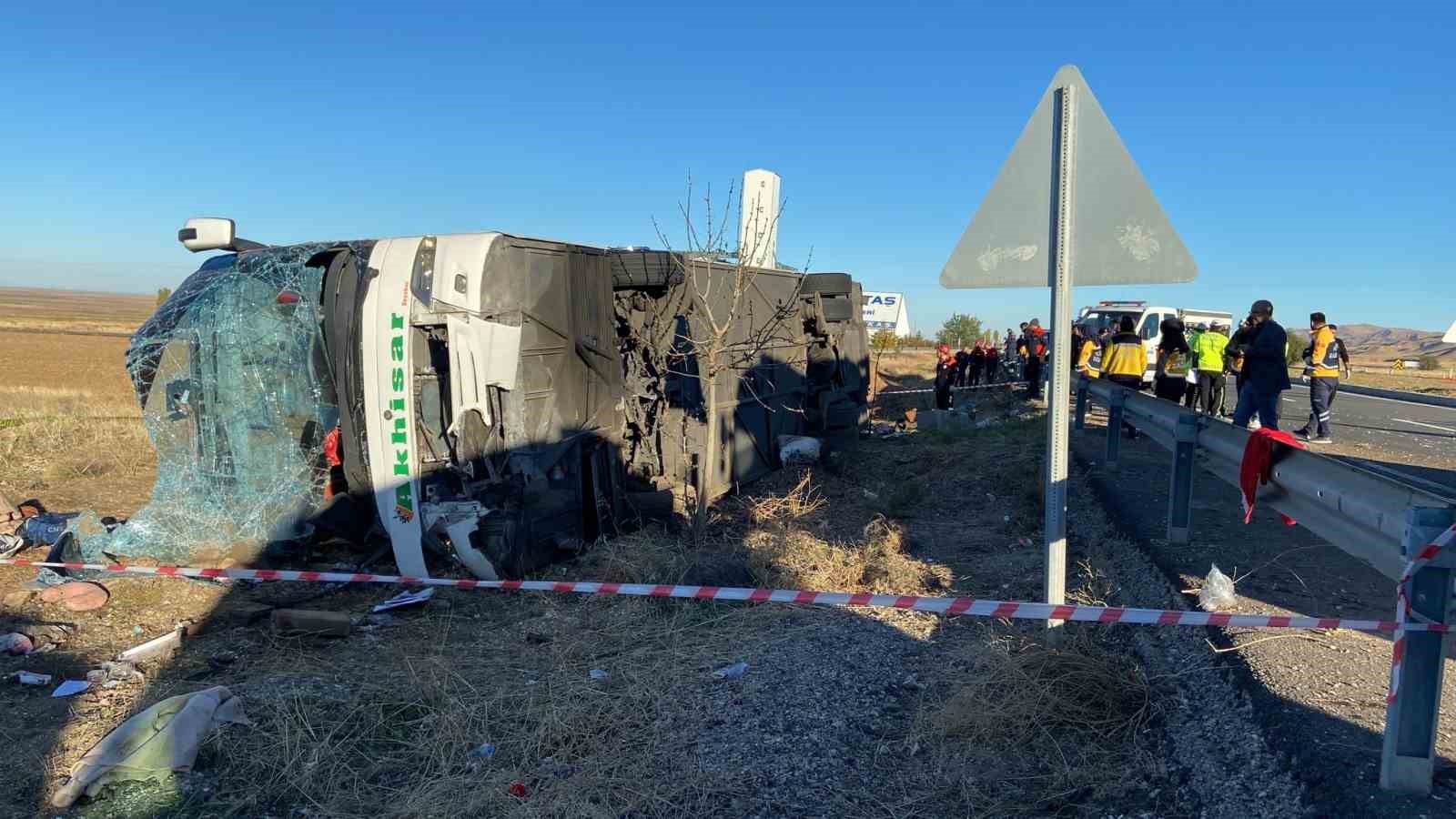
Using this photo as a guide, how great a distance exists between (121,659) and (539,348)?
3.08 m

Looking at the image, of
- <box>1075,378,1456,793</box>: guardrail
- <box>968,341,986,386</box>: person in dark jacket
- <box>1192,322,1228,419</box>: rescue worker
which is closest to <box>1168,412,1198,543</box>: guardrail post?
<box>1075,378,1456,793</box>: guardrail

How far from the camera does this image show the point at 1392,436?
12703 mm

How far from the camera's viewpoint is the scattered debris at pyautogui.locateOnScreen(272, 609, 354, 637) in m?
5.24

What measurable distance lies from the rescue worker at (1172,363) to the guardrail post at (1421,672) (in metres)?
9.43

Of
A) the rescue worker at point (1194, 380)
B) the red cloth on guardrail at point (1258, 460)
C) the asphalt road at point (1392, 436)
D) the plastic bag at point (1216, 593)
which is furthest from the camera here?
the rescue worker at point (1194, 380)

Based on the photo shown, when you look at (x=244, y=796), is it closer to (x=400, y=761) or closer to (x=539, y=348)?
(x=400, y=761)

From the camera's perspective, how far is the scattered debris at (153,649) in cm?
500

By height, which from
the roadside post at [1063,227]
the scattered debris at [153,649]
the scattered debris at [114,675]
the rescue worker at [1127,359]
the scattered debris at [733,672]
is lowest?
the scattered debris at [114,675]

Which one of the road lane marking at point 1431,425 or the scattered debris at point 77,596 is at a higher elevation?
the road lane marking at point 1431,425

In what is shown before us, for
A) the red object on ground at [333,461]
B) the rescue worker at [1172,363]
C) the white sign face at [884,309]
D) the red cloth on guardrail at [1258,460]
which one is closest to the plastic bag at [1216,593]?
the red cloth on guardrail at [1258,460]

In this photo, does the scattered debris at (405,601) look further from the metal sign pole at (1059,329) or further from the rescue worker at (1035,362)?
the rescue worker at (1035,362)

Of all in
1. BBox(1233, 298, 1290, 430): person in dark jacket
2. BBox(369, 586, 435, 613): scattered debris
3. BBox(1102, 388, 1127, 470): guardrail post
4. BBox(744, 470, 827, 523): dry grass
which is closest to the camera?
BBox(369, 586, 435, 613): scattered debris

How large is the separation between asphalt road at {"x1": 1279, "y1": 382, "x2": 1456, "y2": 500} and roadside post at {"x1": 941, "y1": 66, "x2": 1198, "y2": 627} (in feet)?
6.17

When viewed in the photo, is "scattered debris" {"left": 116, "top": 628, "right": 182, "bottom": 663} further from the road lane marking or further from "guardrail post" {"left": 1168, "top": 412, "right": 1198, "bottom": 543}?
the road lane marking
